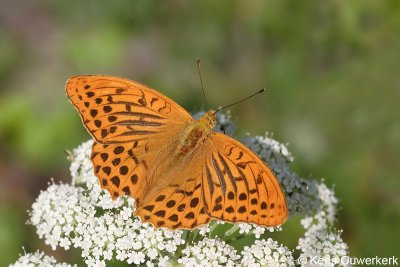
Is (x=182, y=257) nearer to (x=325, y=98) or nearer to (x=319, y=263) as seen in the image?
(x=319, y=263)

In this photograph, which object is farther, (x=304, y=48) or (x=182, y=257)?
(x=304, y=48)

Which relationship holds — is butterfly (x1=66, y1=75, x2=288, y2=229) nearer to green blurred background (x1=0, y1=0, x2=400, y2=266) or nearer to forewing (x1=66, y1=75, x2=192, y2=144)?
forewing (x1=66, y1=75, x2=192, y2=144)

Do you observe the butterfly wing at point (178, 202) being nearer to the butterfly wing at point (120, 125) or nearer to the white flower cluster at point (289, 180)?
the butterfly wing at point (120, 125)

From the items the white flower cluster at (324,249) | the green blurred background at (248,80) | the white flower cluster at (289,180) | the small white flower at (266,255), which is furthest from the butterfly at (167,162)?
the green blurred background at (248,80)

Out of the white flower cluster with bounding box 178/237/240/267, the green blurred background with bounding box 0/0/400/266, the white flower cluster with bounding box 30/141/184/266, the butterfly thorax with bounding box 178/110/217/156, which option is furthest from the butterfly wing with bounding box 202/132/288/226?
the green blurred background with bounding box 0/0/400/266

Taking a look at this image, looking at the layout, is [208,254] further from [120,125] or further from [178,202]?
[120,125]

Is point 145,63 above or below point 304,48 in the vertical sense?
above

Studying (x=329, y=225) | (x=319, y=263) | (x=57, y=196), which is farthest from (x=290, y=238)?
(x=57, y=196)
